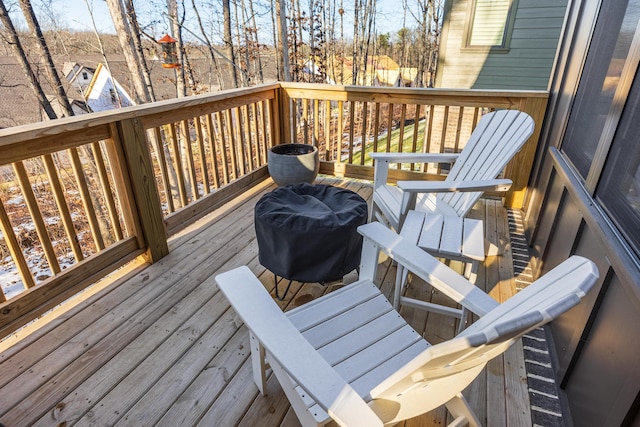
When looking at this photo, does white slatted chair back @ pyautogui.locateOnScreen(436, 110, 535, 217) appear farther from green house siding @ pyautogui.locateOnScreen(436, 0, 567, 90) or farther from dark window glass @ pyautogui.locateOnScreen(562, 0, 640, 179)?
green house siding @ pyautogui.locateOnScreen(436, 0, 567, 90)

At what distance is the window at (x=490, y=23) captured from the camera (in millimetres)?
5484

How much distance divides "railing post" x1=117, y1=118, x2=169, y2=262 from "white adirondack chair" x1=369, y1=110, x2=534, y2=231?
5.09 feet

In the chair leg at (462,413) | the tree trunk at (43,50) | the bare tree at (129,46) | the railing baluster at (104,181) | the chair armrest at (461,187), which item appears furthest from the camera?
the bare tree at (129,46)

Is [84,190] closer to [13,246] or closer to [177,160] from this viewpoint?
[13,246]

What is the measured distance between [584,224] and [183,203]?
2687 millimetres

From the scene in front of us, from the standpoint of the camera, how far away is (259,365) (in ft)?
4.78

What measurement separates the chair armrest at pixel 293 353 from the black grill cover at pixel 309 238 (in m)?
0.60

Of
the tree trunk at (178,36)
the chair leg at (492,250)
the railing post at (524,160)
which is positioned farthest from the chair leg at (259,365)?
the tree trunk at (178,36)

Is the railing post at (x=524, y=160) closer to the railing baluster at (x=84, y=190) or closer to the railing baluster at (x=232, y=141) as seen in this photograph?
the railing baluster at (x=232, y=141)

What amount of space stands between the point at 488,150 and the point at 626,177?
101cm

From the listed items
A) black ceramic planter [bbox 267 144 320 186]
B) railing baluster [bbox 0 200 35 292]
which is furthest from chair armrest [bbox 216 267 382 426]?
black ceramic planter [bbox 267 144 320 186]

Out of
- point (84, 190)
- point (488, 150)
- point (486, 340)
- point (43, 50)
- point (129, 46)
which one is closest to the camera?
point (486, 340)

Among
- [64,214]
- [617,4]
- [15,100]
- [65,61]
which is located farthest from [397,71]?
[64,214]

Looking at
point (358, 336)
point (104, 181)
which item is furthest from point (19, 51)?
point (358, 336)
